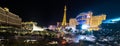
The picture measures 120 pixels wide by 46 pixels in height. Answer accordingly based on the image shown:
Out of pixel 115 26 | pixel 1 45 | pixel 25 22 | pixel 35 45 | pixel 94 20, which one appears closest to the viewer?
pixel 1 45

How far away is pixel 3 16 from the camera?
290ft

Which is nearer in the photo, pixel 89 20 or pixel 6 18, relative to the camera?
pixel 6 18

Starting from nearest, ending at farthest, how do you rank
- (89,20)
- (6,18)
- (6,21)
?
1. (6,21)
2. (6,18)
3. (89,20)

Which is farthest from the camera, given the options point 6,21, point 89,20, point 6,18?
point 89,20

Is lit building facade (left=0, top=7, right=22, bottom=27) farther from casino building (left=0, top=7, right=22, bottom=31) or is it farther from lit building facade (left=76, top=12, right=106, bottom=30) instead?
lit building facade (left=76, top=12, right=106, bottom=30)

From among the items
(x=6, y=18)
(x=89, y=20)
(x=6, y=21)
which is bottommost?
(x=6, y=21)

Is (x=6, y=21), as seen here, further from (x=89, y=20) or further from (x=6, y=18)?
(x=89, y=20)

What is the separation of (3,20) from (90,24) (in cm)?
7702

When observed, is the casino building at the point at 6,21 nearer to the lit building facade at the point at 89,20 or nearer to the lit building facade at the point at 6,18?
the lit building facade at the point at 6,18

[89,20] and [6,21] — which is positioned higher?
[89,20]

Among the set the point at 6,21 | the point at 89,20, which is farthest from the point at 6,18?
the point at 89,20

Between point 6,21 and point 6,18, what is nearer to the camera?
point 6,21

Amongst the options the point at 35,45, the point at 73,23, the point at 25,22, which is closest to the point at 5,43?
the point at 35,45

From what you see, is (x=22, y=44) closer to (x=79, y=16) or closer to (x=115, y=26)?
(x=115, y=26)
